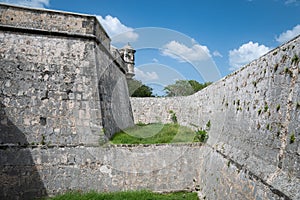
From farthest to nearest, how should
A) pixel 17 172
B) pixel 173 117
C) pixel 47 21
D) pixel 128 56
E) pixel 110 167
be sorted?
pixel 128 56 < pixel 173 117 < pixel 47 21 < pixel 110 167 < pixel 17 172

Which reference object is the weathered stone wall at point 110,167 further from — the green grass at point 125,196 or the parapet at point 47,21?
the parapet at point 47,21

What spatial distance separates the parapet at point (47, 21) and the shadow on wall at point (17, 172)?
3.32 metres

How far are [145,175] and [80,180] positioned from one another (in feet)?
6.17

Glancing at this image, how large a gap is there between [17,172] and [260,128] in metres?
6.13

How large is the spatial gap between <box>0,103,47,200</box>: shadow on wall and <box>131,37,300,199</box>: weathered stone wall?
4.73 meters

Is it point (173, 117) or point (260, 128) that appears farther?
point (173, 117)

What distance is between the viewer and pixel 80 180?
6.62 m

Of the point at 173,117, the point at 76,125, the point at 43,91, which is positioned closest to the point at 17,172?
the point at 76,125

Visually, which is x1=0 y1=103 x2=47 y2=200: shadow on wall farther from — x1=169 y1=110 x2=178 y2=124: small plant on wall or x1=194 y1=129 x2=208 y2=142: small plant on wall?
x1=169 y1=110 x2=178 y2=124: small plant on wall

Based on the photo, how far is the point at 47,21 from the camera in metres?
7.59

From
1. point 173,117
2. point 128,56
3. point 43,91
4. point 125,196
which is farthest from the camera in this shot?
point 128,56

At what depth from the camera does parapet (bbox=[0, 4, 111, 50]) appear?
7.27 meters

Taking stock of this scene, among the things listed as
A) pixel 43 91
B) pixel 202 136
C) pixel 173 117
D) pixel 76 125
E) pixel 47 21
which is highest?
pixel 47 21

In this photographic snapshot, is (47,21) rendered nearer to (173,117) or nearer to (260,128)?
(260,128)
